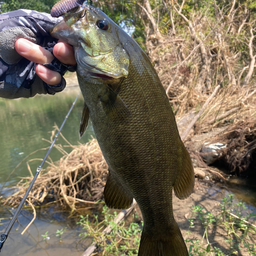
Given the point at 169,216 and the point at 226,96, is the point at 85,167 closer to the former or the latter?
the point at 169,216

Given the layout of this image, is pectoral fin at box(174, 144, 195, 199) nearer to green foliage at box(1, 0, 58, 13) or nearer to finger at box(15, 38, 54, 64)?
finger at box(15, 38, 54, 64)

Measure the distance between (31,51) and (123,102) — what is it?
76 cm

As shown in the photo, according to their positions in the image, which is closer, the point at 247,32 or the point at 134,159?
the point at 134,159

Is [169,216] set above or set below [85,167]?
above

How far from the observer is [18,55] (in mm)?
1699

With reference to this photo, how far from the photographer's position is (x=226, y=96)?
24.8 ft

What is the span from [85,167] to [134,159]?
457 centimetres

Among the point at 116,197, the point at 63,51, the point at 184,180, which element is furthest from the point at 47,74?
the point at 184,180

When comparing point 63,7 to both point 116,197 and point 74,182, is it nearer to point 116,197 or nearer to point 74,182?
point 116,197

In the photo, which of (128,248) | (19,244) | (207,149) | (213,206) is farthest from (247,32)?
(19,244)

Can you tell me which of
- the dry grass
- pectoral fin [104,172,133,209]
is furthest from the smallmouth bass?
the dry grass

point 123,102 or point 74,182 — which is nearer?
point 123,102

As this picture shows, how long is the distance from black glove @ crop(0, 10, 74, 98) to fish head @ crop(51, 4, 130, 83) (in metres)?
0.27

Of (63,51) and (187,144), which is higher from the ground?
(63,51)
